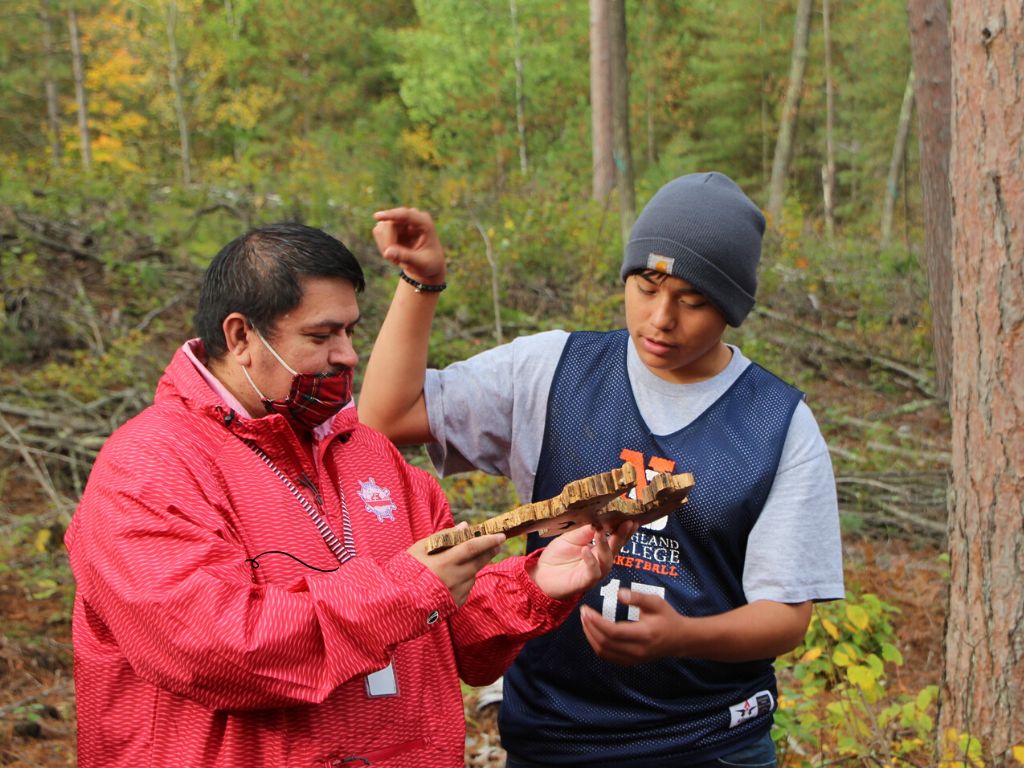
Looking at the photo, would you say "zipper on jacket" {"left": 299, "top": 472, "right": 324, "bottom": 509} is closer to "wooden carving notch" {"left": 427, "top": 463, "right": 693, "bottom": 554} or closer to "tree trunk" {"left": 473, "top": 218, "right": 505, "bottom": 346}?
"wooden carving notch" {"left": 427, "top": 463, "right": 693, "bottom": 554}

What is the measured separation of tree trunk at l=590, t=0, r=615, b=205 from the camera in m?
15.3

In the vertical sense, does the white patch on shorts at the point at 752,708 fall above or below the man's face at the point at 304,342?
below

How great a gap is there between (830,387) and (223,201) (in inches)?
275

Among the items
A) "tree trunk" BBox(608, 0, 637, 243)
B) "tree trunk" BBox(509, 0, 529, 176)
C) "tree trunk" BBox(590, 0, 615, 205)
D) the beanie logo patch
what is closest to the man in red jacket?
the beanie logo patch

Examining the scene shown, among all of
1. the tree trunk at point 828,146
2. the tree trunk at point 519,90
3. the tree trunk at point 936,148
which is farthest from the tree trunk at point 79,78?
the tree trunk at point 936,148

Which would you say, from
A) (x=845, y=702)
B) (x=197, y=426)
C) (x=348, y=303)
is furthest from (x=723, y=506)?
(x=845, y=702)

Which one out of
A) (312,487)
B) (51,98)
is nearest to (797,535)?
(312,487)

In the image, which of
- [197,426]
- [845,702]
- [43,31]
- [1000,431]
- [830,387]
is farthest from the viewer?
[43,31]

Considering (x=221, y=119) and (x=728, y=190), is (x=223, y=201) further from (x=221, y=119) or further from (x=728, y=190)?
(x=221, y=119)

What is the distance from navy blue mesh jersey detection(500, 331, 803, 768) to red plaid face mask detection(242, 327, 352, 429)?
0.57 metres

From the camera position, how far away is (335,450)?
220 cm

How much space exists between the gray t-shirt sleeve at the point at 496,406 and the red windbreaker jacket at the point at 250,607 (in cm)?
32

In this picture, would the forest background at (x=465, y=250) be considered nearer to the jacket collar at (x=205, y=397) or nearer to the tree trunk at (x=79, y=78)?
the tree trunk at (x=79, y=78)

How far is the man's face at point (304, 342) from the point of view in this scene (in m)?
2.09
